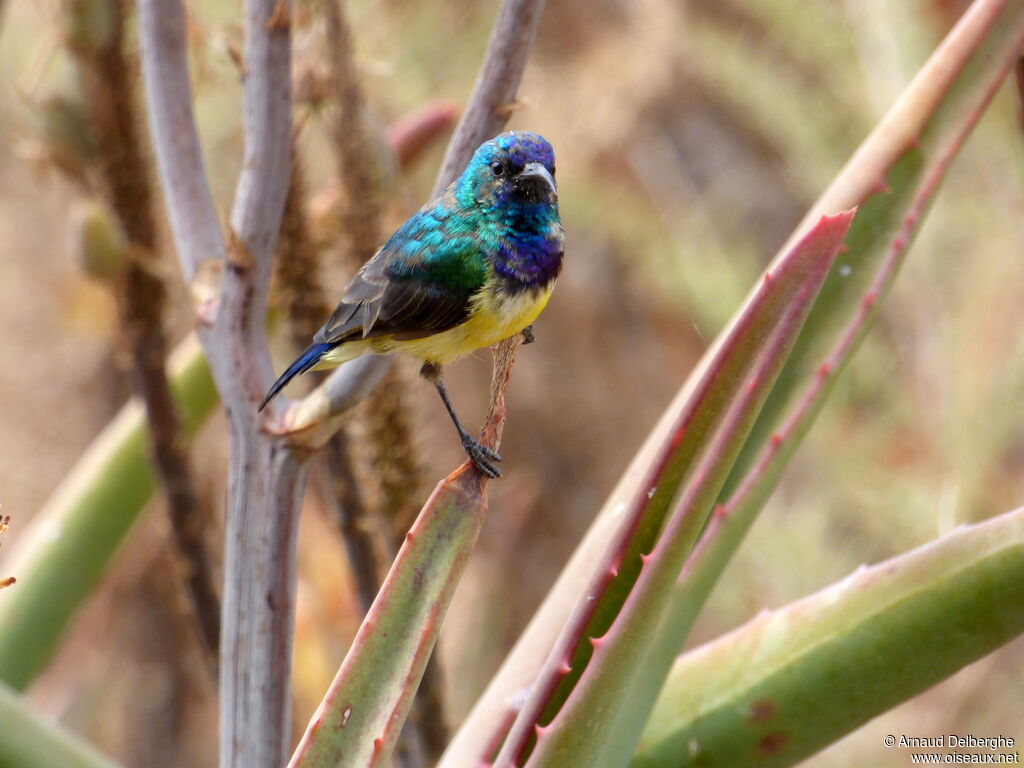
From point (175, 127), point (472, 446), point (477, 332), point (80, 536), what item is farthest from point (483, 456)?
point (80, 536)

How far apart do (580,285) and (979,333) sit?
7.87 feet

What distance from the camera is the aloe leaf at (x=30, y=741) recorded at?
2.04 ft

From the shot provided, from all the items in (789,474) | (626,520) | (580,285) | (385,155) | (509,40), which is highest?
(580,285)

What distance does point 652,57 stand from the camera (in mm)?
4164

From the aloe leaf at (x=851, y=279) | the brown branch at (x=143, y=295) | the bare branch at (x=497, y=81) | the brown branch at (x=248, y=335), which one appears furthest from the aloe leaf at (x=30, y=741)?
the brown branch at (x=143, y=295)

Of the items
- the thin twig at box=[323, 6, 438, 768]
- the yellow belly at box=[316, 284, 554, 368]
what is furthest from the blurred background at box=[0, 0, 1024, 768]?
the yellow belly at box=[316, 284, 554, 368]

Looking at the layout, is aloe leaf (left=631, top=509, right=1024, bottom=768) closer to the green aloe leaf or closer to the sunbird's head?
the green aloe leaf

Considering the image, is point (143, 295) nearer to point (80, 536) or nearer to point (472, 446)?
point (80, 536)

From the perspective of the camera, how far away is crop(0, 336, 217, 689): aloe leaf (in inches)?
43.6

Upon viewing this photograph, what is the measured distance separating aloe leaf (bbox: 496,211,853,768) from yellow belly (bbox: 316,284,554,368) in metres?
0.31

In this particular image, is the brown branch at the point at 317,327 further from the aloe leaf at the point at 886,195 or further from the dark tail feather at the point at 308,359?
the aloe leaf at the point at 886,195

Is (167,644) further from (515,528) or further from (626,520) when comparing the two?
(626,520)

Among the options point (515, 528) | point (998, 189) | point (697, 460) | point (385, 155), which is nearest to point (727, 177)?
point (515, 528)

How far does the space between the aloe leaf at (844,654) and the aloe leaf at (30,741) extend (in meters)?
0.42
